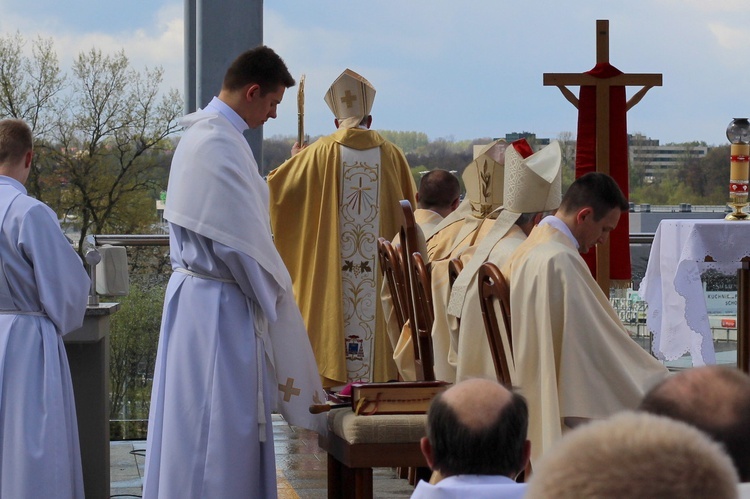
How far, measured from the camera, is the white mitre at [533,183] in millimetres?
3578

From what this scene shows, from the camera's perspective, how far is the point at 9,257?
365 cm

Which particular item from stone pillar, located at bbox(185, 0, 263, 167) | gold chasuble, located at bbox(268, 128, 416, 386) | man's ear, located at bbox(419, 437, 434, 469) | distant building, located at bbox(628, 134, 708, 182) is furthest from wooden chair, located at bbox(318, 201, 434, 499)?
distant building, located at bbox(628, 134, 708, 182)

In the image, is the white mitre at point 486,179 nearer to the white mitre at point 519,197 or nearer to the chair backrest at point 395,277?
the chair backrest at point 395,277

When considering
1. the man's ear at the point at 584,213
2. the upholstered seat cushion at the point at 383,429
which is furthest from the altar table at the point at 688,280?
the upholstered seat cushion at the point at 383,429

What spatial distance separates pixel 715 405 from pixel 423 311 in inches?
106

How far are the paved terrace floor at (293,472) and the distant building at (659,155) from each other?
428cm

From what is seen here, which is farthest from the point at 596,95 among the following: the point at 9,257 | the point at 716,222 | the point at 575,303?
the point at 9,257

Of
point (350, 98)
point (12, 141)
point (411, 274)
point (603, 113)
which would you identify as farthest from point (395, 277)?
point (350, 98)

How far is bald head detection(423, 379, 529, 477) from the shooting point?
1.76m

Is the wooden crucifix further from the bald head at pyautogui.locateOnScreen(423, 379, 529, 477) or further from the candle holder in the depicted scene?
the bald head at pyautogui.locateOnScreen(423, 379, 529, 477)

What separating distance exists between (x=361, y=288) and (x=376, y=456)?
269cm

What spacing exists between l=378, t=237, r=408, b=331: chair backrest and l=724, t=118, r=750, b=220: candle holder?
1617 millimetres

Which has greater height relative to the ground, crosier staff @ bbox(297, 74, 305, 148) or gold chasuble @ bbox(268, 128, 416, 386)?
crosier staff @ bbox(297, 74, 305, 148)

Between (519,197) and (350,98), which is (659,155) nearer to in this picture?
(350,98)
